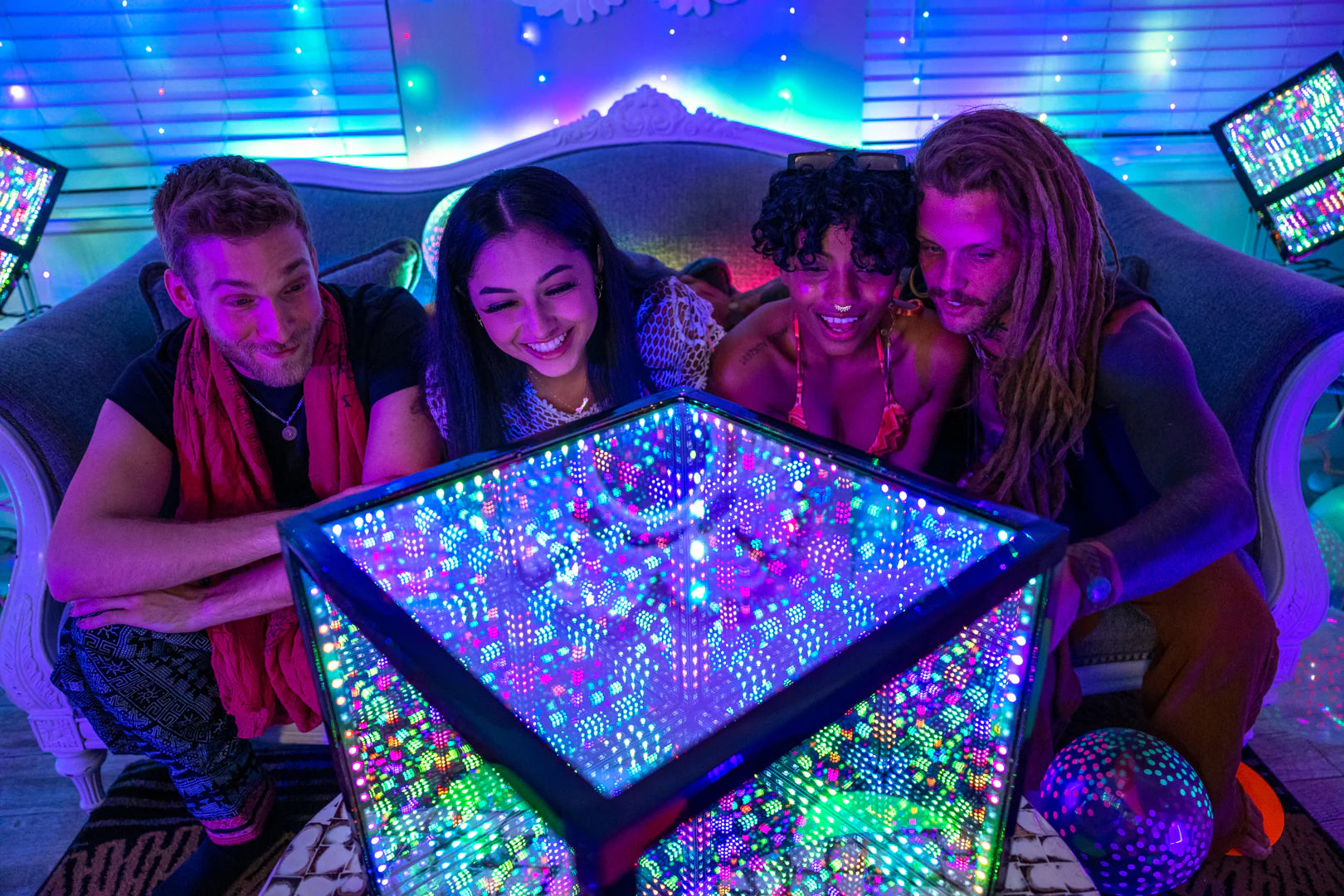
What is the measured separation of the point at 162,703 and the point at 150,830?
462mm

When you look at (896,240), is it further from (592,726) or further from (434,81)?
(434,81)

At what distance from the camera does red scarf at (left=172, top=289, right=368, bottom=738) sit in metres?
1.36

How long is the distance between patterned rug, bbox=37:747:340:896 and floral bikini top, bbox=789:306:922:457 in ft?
3.90

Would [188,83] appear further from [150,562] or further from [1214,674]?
[1214,674]

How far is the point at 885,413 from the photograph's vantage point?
1.52 meters

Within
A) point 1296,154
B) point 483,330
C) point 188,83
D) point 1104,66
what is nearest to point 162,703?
point 483,330

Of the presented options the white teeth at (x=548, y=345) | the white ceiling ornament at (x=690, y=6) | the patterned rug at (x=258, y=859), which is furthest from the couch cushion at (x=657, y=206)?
the patterned rug at (x=258, y=859)

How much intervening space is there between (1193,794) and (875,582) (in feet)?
2.53

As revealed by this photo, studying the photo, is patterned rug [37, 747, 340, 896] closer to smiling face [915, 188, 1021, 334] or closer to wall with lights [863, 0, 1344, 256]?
smiling face [915, 188, 1021, 334]

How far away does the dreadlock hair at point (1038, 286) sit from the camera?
124 centimetres

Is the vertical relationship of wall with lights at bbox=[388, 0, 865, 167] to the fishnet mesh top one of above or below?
above

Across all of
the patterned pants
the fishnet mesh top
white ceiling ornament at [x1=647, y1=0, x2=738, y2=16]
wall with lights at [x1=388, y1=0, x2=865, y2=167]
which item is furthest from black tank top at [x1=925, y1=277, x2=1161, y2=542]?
white ceiling ornament at [x1=647, y1=0, x2=738, y2=16]

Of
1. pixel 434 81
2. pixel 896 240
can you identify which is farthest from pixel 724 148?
pixel 896 240

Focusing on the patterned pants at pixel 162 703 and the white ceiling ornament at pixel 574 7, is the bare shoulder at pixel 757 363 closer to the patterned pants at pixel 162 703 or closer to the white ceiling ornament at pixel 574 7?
the patterned pants at pixel 162 703
